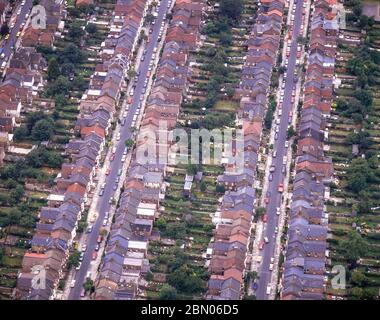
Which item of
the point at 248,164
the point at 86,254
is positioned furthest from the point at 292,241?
the point at 86,254

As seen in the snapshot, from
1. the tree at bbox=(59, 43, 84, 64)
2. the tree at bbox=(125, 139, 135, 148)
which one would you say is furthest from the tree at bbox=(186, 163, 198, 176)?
the tree at bbox=(59, 43, 84, 64)

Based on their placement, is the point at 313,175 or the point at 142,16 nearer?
the point at 313,175

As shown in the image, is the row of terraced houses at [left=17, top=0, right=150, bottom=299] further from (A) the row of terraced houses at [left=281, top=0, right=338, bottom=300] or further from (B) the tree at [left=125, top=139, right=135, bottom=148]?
(A) the row of terraced houses at [left=281, top=0, right=338, bottom=300]

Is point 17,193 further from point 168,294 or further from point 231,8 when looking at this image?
point 231,8

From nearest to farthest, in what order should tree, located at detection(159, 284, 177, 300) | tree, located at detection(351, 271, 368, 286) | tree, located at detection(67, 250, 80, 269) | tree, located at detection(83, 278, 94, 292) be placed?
tree, located at detection(159, 284, 177, 300) < tree, located at detection(83, 278, 94, 292) < tree, located at detection(351, 271, 368, 286) < tree, located at detection(67, 250, 80, 269)

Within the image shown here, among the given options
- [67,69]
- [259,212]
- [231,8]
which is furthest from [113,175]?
[231,8]

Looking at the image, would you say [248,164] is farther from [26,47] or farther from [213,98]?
[26,47]
